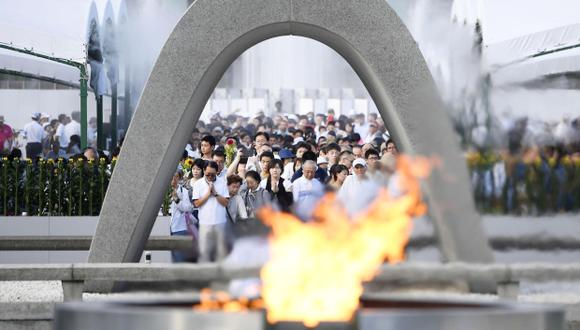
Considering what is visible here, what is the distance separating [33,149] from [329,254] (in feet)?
77.7

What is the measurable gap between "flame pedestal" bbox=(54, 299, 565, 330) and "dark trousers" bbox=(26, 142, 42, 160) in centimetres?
2334

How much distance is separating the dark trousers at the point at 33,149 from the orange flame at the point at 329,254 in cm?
2277

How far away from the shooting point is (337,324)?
696 centimetres

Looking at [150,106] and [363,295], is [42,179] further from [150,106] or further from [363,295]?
[363,295]

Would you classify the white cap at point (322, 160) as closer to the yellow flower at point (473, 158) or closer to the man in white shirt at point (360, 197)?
the yellow flower at point (473, 158)

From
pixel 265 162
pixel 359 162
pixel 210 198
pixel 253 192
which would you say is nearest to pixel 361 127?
pixel 265 162

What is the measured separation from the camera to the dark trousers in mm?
30469

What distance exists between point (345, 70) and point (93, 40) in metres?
15.4

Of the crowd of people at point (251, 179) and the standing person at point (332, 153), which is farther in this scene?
the standing person at point (332, 153)

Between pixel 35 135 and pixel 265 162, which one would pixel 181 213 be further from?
pixel 35 135

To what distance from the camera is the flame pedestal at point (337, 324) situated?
690 centimetres

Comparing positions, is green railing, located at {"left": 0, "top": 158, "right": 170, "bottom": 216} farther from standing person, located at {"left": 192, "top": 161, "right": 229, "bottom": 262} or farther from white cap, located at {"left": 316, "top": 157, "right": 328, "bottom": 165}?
standing person, located at {"left": 192, "top": 161, "right": 229, "bottom": 262}

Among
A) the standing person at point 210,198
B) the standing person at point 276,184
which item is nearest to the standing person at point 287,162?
the standing person at point 276,184

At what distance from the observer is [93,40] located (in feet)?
127
